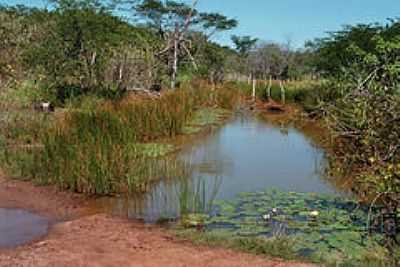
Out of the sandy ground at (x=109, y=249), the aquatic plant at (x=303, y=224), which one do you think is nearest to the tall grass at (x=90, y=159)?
the sandy ground at (x=109, y=249)

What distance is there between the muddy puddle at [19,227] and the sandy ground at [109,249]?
0.13 metres

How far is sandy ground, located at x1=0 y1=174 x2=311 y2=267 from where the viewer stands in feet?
14.9

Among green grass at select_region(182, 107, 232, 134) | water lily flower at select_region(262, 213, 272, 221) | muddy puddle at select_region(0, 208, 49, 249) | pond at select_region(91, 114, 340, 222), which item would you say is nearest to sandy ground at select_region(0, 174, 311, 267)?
muddy puddle at select_region(0, 208, 49, 249)

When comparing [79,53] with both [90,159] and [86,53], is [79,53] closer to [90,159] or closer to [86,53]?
[86,53]

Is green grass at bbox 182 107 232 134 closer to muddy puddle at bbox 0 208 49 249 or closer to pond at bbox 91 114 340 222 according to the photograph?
pond at bbox 91 114 340 222

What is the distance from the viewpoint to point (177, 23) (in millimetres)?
23750

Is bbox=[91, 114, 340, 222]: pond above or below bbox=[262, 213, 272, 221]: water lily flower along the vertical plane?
above

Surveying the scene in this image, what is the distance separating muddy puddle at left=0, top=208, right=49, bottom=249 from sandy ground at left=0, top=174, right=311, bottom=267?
0.43 feet

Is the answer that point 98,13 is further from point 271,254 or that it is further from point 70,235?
point 271,254

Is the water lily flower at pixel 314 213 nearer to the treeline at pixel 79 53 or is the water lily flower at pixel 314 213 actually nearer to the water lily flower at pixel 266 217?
the water lily flower at pixel 266 217

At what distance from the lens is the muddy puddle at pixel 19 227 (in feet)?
17.5

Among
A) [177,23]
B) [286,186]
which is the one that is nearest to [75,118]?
[286,186]

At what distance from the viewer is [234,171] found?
351 inches

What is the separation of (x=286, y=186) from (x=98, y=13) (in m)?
8.46
